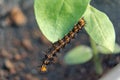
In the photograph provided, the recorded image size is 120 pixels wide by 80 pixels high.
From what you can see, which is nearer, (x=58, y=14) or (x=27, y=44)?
(x=58, y=14)

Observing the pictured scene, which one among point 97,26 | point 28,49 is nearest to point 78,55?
point 28,49

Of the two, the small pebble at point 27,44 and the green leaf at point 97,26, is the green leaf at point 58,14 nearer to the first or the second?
the green leaf at point 97,26

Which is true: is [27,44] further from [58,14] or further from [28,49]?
[58,14]

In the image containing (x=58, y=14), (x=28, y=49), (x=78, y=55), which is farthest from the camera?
(x=28, y=49)

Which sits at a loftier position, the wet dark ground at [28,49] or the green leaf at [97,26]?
the wet dark ground at [28,49]

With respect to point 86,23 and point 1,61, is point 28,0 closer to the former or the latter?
point 1,61

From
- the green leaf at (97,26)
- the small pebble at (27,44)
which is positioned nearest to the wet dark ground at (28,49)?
the small pebble at (27,44)

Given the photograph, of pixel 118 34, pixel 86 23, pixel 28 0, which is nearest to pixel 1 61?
pixel 28 0
